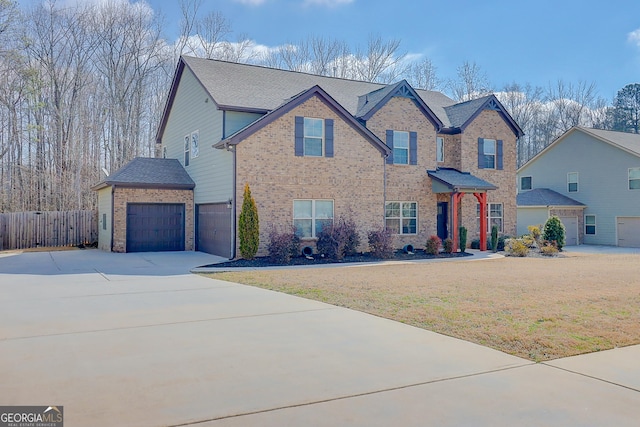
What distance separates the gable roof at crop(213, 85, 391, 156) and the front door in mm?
4939

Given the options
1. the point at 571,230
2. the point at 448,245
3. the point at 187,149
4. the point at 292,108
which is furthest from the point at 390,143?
the point at 571,230

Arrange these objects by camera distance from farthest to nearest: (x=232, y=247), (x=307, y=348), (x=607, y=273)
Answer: (x=232, y=247) → (x=607, y=273) → (x=307, y=348)

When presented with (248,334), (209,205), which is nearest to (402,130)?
(209,205)

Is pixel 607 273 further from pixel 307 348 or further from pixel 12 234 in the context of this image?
pixel 12 234

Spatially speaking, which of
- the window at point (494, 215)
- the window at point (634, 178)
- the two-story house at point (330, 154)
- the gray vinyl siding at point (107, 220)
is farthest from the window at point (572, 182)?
the gray vinyl siding at point (107, 220)

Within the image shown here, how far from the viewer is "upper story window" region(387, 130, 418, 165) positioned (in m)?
22.1

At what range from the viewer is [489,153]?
25328 mm

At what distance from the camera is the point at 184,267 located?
15.4 m

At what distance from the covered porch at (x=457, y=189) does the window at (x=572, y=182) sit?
39.6 feet

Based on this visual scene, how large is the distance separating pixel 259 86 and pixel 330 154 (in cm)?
478

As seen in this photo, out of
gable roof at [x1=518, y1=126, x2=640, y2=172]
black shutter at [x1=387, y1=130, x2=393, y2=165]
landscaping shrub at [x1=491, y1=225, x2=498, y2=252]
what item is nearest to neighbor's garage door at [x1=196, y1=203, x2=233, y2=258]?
black shutter at [x1=387, y1=130, x2=393, y2=165]

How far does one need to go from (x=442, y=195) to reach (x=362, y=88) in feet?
22.3

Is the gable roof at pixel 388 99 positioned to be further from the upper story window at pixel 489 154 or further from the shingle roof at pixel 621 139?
the shingle roof at pixel 621 139

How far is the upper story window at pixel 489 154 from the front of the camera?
24906 mm
